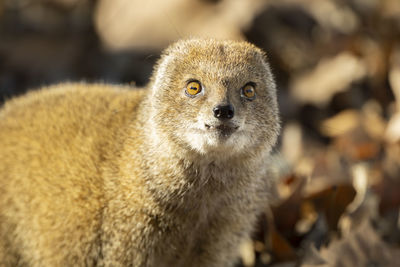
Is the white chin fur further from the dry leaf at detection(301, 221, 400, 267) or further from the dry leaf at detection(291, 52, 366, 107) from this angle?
the dry leaf at detection(291, 52, 366, 107)

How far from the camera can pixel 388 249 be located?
537 cm

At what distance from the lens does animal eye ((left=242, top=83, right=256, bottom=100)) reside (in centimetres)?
474

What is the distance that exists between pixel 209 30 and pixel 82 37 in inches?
94.4

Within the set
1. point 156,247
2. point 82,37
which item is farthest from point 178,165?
point 82,37

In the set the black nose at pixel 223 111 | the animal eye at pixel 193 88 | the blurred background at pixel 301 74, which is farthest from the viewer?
the blurred background at pixel 301 74

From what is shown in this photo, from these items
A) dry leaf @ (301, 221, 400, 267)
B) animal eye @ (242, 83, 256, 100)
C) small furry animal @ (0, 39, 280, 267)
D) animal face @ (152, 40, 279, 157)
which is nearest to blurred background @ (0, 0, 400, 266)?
dry leaf @ (301, 221, 400, 267)

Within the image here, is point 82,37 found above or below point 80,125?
above

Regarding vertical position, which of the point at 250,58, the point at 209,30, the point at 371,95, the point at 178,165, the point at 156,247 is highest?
the point at 209,30

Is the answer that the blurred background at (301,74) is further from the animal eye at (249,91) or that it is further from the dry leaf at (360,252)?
the animal eye at (249,91)

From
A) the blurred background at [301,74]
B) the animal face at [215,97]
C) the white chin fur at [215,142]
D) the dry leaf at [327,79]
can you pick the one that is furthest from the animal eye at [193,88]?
the dry leaf at [327,79]

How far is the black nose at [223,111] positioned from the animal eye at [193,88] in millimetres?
387

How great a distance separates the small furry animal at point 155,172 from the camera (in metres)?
4.65

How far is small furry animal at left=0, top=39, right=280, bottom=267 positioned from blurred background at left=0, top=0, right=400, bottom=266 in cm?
92

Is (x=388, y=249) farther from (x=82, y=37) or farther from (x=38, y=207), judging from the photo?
(x=82, y=37)
